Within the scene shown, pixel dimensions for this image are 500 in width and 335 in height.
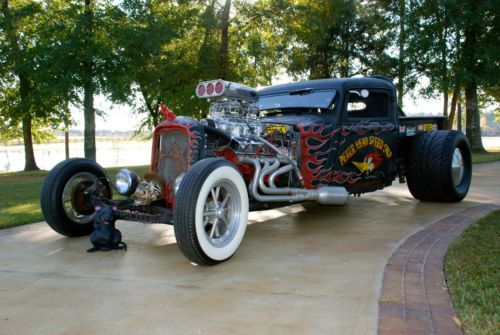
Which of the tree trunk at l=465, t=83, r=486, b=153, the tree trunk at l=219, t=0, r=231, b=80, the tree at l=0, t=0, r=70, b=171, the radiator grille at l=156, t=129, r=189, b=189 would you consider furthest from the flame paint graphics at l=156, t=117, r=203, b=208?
the tree trunk at l=465, t=83, r=486, b=153

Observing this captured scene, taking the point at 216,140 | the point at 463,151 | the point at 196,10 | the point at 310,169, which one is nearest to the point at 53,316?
the point at 216,140

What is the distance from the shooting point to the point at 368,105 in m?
6.13

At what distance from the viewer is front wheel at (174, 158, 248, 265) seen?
3.56m

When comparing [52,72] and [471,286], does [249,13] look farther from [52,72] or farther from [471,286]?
[471,286]

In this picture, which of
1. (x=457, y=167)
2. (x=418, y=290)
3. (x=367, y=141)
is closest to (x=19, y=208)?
(x=367, y=141)

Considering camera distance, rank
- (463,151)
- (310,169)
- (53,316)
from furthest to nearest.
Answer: (463,151), (310,169), (53,316)

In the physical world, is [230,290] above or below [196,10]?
below

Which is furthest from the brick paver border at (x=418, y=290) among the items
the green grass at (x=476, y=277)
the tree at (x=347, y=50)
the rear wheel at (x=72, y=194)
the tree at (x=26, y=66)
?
the tree at (x=347, y=50)

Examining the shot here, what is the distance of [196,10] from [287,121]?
34.6 feet

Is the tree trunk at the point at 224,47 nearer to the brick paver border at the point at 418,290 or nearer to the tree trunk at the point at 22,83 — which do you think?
the tree trunk at the point at 22,83

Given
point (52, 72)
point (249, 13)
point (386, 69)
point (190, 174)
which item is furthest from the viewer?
point (386, 69)

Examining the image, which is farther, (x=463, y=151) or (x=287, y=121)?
(x=463, y=151)

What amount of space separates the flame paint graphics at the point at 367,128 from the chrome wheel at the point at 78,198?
3028mm

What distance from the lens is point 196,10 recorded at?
1480 centimetres
